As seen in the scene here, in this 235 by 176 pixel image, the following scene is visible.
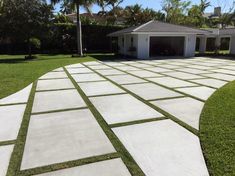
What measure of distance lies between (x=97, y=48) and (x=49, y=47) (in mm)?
5588

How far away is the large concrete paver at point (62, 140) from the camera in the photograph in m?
3.38

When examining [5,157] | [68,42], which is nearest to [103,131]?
[5,157]

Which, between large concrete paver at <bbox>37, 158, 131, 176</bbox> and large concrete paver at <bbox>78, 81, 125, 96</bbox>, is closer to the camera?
large concrete paver at <bbox>37, 158, 131, 176</bbox>

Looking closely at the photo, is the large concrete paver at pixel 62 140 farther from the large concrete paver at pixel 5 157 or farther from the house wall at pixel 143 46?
the house wall at pixel 143 46

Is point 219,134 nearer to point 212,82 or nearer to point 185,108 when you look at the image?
point 185,108

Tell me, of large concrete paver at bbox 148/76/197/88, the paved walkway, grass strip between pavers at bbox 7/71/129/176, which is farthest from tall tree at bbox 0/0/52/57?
grass strip between pavers at bbox 7/71/129/176

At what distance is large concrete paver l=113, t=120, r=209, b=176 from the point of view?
3.05 meters

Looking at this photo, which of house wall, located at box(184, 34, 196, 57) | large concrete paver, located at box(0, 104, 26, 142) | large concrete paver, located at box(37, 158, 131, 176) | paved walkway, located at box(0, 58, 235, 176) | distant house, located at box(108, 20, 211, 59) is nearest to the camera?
large concrete paver, located at box(37, 158, 131, 176)

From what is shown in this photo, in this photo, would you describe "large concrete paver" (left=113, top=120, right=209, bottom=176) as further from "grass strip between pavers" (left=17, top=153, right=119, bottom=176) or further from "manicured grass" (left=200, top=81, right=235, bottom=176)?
"grass strip between pavers" (left=17, top=153, right=119, bottom=176)

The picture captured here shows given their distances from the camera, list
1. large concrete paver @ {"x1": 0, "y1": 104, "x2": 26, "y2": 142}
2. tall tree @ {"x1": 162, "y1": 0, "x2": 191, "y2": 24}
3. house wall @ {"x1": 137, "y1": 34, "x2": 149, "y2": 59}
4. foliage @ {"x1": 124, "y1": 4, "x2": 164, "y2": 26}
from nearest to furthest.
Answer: large concrete paver @ {"x1": 0, "y1": 104, "x2": 26, "y2": 142} → house wall @ {"x1": 137, "y1": 34, "x2": 149, "y2": 59} → foliage @ {"x1": 124, "y1": 4, "x2": 164, "y2": 26} → tall tree @ {"x1": 162, "y1": 0, "x2": 191, "y2": 24}

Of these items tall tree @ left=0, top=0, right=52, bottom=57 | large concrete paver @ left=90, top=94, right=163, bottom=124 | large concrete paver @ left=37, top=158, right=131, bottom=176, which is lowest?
large concrete paver @ left=37, top=158, right=131, bottom=176

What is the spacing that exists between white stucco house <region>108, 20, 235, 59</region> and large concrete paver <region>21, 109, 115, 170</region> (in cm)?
1403

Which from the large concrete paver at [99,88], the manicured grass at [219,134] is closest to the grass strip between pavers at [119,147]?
the manicured grass at [219,134]

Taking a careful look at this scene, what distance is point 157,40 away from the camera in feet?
78.4
